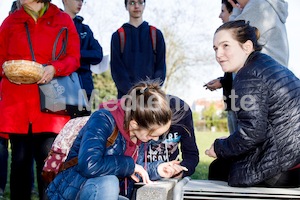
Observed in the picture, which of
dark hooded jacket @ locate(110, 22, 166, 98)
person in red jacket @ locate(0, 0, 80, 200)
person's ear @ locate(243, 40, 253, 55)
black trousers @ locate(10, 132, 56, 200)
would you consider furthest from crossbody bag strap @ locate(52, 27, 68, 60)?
person's ear @ locate(243, 40, 253, 55)

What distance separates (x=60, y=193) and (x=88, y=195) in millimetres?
226

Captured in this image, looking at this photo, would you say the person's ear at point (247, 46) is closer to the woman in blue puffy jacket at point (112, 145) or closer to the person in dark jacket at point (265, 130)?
the person in dark jacket at point (265, 130)

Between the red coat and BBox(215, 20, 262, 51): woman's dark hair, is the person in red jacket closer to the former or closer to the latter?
the red coat

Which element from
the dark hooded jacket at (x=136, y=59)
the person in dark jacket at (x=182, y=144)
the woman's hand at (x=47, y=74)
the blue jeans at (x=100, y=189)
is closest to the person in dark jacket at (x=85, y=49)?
the dark hooded jacket at (x=136, y=59)

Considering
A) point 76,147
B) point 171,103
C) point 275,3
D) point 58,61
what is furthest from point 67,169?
point 275,3

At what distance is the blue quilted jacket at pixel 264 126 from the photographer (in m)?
2.94

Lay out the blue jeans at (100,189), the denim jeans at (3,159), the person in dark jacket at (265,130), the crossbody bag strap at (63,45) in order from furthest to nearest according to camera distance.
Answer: the denim jeans at (3,159), the crossbody bag strap at (63,45), the person in dark jacket at (265,130), the blue jeans at (100,189)

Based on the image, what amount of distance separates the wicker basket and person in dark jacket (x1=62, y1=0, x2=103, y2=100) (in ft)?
3.77

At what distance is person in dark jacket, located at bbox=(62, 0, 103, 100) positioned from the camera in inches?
198

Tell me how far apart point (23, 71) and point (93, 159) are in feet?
4.02

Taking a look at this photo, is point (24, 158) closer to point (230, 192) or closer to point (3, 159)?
point (3, 159)

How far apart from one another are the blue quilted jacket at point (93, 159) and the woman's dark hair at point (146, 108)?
0.40 ft

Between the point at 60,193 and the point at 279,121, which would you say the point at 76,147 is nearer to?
the point at 60,193

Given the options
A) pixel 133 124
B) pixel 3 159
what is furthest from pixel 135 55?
pixel 133 124
